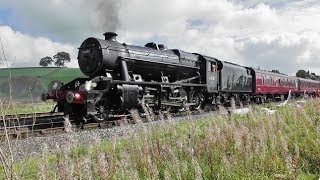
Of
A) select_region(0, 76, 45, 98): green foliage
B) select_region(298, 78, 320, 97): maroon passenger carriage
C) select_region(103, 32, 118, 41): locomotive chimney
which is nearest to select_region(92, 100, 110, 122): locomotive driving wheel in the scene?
select_region(0, 76, 45, 98): green foliage

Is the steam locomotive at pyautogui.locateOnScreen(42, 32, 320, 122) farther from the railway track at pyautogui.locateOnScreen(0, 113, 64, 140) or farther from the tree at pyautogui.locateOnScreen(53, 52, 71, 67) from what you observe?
the tree at pyautogui.locateOnScreen(53, 52, 71, 67)

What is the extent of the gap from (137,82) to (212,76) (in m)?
8.02

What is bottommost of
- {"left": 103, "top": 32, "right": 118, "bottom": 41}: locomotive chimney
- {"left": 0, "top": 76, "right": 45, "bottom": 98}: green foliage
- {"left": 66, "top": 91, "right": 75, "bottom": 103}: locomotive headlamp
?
{"left": 66, "top": 91, "right": 75, "bottom": 103}: locomotive headlamp

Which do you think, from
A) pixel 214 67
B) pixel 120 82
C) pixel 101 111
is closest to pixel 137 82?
pixel 120 82

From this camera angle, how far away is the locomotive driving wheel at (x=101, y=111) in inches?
620

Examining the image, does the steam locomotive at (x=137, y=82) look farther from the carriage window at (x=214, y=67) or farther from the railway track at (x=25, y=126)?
the railway track at (x=25, y=126)

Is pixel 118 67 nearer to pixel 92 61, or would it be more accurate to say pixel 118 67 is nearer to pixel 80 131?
pixel 92 61

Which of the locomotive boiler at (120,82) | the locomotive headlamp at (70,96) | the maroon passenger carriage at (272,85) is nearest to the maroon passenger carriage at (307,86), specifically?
the maroon passenger carriage at (272,85)

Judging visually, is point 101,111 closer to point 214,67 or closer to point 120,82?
point 120,82

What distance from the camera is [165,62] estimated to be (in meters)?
19.8

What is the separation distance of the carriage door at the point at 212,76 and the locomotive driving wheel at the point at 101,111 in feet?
28.5

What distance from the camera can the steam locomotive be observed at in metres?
15.9

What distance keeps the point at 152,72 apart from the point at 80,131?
21.2 feet

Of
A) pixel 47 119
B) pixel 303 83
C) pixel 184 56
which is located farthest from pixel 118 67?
pixel 303 83
